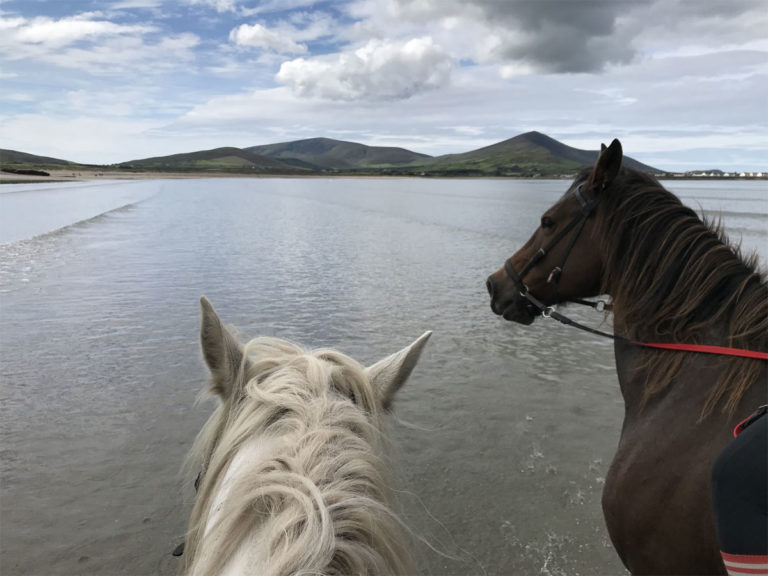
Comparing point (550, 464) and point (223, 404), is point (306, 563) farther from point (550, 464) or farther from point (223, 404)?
point (550, 464)

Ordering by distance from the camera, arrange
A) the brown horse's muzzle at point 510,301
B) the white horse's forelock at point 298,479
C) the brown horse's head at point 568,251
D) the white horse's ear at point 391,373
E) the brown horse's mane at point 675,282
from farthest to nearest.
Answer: the brown horse's muzzle at point 510,301, the brown horse's head at point 568,251, the brown horse's mane at point 675,282, the white horse's ear at point 391,373, the white horse's forelock at point 298,479

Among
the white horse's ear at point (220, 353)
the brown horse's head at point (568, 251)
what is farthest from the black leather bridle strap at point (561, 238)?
the white horse's ear at point (220, 353)

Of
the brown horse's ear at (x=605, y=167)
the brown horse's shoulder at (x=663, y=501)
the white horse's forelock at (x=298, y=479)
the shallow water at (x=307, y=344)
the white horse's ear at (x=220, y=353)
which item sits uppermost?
the brown horse's ear at (x=605, y=167)

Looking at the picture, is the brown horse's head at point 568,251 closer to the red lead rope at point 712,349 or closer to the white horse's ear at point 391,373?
the red lead rope at point 712,349

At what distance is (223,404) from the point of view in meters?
1.96

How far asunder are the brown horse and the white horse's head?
5.44 ft

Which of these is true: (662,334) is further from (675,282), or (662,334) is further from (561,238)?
(561,238)

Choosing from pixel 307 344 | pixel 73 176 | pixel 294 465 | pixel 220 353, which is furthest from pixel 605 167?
pixel 73 176

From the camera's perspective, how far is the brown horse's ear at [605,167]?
3.46m

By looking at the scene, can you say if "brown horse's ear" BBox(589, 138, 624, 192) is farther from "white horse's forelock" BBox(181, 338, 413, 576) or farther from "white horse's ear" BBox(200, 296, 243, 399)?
"white horse's ear" BBox(200, 296, 243, 399)

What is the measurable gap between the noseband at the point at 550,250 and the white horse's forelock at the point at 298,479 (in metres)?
2.45

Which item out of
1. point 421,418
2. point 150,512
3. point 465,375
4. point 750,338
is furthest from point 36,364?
point 750,338

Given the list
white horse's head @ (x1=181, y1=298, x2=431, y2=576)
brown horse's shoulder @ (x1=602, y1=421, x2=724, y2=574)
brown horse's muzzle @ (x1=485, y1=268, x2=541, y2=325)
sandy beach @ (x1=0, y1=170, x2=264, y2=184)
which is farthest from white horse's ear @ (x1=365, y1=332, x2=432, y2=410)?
sandy beach @ (x1=0, y1=170, x2=264, y2=184)

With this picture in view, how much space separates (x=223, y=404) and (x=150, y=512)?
12.7 ft
